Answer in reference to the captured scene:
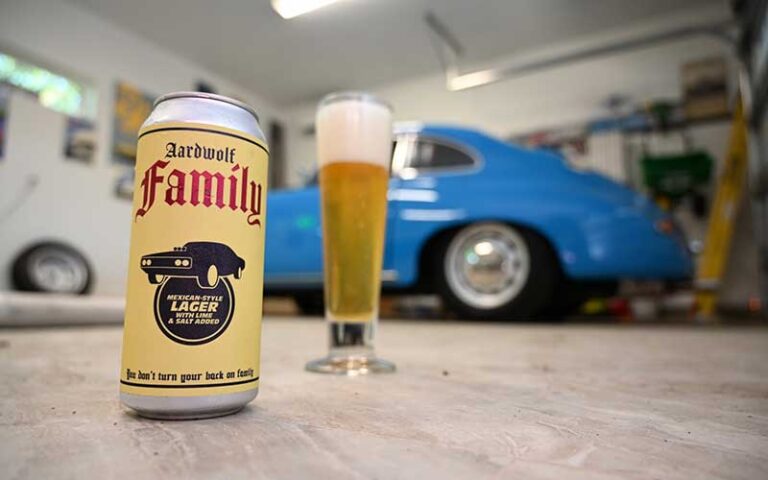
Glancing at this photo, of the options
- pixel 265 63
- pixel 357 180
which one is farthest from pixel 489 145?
pixel 265 63

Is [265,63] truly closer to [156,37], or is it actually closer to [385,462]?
[156,37]

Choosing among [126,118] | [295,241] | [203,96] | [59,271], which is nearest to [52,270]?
[59,271]

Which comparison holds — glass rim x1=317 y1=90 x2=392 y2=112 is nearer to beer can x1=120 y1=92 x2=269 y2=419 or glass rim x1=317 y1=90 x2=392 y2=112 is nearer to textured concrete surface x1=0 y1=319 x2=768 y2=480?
beer can x1=120 y1=92 x2=269 y2=419

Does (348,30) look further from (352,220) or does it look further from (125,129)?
(352,220)

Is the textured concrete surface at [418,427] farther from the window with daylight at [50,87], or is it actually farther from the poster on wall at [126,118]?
the poster on wall at [126,118]

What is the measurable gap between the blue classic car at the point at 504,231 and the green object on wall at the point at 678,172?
2.19 meters

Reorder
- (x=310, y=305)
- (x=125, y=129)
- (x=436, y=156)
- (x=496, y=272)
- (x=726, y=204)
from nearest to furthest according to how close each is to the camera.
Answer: (x=496, y=272) < (x=436, y=156) < (x=310, y=305) < (x=726, y=204) < (x=125, y=129)

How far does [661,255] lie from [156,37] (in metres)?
5.67

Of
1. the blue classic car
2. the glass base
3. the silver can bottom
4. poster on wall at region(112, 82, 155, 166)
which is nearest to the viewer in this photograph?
the silver can bottom

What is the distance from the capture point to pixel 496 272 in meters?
2.64

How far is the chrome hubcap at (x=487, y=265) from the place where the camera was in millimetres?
2621

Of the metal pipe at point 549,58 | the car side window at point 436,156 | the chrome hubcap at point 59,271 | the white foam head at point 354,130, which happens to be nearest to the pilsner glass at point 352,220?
the white foam head at point 354,130

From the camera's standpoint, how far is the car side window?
9.55ft

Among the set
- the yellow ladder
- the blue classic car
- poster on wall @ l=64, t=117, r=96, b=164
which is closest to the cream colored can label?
the blue classic car
